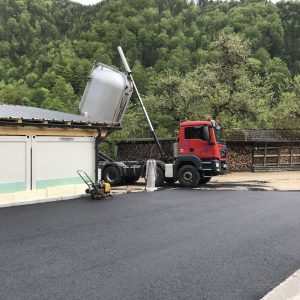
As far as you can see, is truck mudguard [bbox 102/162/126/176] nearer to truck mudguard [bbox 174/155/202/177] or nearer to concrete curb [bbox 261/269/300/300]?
truck mudguard [bbox 174/155/202/177]

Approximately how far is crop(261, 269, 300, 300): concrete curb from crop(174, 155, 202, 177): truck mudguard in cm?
1417

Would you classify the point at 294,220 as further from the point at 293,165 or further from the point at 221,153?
the point at 293,165

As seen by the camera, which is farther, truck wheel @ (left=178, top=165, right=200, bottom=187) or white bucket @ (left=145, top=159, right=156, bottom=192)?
truck wheel @ (left=178, top=165, right=200, bottom=187)

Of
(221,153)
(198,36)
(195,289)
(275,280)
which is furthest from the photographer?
(198,36)

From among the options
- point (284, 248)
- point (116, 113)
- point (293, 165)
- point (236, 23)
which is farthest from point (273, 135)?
point (236, 23)

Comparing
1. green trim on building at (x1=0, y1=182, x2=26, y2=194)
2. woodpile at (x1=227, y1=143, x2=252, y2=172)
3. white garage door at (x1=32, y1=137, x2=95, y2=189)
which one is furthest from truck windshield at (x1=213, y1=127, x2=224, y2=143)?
woodpile at (x1=227, y1=143, x2=252, y2=172)

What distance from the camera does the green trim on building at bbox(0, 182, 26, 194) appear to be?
50.0 feet

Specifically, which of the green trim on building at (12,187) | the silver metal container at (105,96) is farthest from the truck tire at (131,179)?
the green trim on building at (12,187)

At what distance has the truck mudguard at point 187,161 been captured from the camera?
2009 cm

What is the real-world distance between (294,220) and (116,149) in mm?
22805

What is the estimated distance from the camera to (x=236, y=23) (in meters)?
81.4

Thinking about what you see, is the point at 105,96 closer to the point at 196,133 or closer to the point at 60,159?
the point at 196,133

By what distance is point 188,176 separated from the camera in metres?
20.6

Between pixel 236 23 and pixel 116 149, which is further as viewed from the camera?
pixel 236 23
